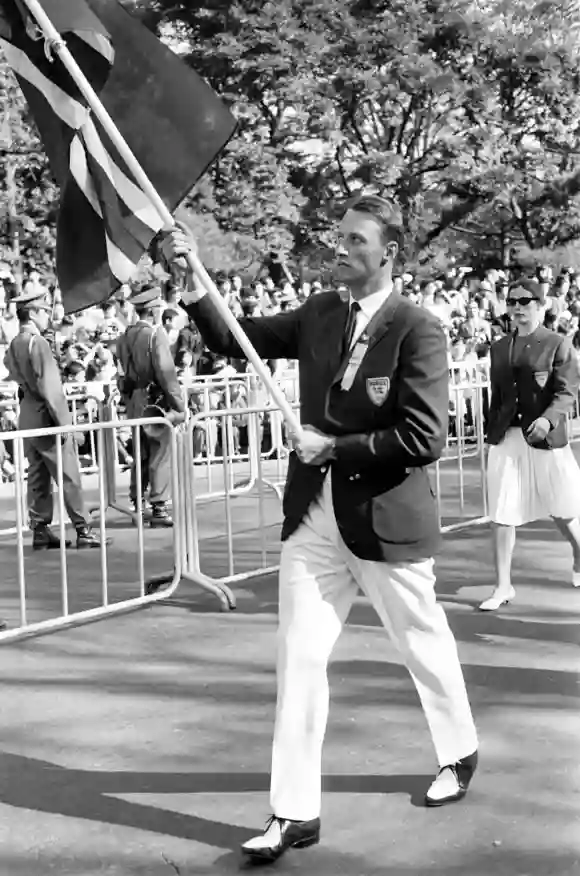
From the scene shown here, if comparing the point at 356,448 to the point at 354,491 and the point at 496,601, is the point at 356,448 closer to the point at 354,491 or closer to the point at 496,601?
the point at 354,491

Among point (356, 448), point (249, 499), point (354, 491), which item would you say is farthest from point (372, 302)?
point (249, 499)

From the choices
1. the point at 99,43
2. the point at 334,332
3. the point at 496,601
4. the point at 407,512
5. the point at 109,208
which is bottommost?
the point at 496,601

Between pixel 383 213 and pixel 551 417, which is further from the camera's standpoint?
pixel 551 417

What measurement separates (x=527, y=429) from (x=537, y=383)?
0.27 m

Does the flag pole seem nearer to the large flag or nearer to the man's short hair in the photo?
the large flag

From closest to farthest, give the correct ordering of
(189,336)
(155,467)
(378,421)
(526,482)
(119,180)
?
1. (378,421)
2. (119,180)
3. (526,482)
4. (155,467)
5. (189,336)

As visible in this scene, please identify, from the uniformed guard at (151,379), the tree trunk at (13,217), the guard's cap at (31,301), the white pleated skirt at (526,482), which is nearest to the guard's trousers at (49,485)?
the uniformed guard at (151,379)

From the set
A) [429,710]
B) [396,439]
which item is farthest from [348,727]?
[396,439]

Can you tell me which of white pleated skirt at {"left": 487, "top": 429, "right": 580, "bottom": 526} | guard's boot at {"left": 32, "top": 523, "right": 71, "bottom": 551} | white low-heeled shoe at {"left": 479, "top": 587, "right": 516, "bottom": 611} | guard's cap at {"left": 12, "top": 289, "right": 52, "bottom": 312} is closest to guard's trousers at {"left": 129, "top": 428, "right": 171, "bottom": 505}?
guard's boot at {"left": 32, "top": 523, "right": 71, "bottom": 551}

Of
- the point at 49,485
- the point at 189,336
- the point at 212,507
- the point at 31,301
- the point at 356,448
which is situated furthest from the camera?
the point at 189,336

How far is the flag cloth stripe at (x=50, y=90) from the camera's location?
4.99 m

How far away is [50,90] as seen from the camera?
16.6 ft

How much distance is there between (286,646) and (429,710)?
0.61 metres

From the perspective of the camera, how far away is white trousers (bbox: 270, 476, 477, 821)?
4.45 m
